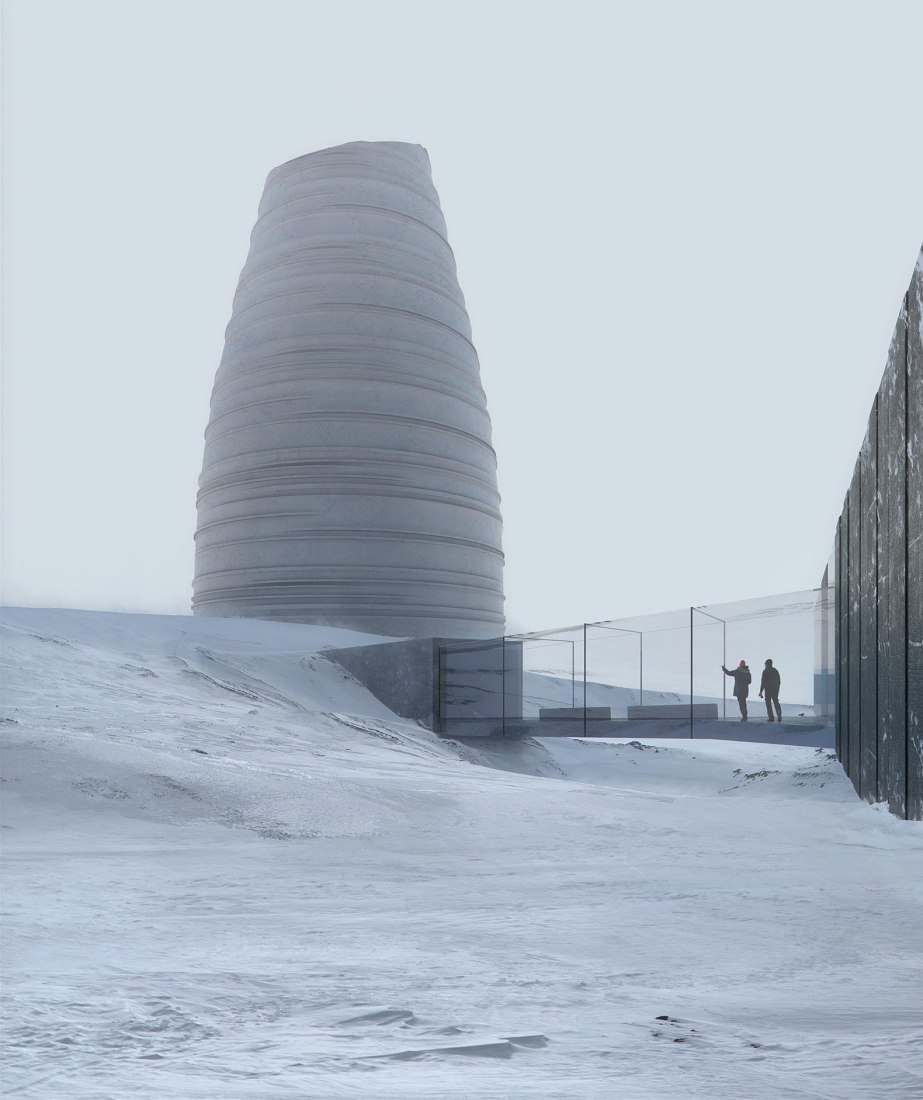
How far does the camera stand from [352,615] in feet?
99.5

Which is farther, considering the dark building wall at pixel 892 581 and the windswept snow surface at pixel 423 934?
the dark building wall at pixel 892 581

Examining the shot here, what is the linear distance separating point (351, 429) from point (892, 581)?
24689 mm

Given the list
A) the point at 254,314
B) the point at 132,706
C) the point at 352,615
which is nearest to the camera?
the point at 132,706

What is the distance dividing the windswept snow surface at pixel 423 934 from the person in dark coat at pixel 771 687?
9436 millimetres

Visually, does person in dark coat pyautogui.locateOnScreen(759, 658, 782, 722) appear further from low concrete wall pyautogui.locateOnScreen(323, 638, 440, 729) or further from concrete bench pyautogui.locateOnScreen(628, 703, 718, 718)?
low concrete wall pyautogui.locateOnScreen(323, 638, 440, 729)

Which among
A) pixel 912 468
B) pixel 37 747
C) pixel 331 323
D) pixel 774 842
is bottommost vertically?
pixel 774 842

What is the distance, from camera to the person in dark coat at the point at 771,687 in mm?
18031

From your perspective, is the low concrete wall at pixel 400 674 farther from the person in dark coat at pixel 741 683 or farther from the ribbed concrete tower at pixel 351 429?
the ribbed concrete tower at pixel 351 429

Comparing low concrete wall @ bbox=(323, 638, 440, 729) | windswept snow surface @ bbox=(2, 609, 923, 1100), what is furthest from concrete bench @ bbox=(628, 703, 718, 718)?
windswept snow surface @ bbox=(2, 609, 923, 1100)

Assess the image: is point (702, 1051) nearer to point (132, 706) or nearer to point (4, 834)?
point (4, 834)

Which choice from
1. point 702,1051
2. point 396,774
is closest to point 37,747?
point 396,774

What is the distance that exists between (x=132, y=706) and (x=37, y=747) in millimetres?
4462

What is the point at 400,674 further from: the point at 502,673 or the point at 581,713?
the point at 581,713

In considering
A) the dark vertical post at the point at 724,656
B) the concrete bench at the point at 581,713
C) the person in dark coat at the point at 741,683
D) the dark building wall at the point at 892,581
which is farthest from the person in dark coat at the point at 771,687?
the dark building wall at the point at 892,581
